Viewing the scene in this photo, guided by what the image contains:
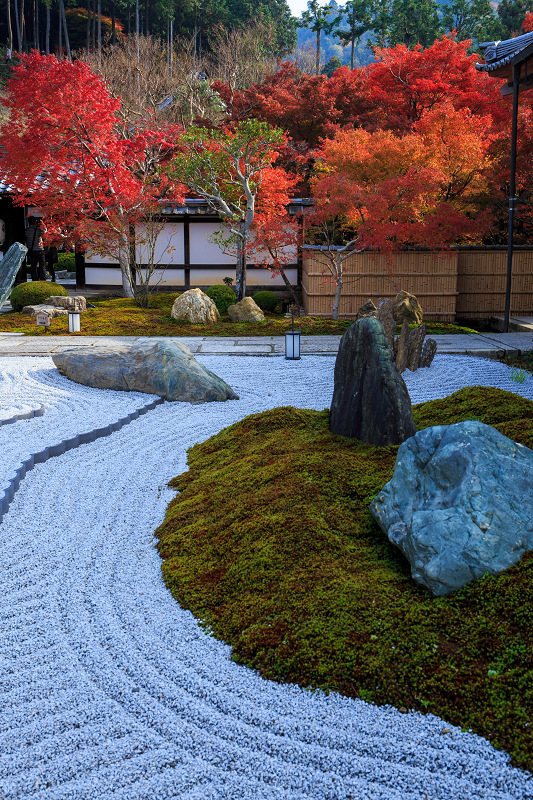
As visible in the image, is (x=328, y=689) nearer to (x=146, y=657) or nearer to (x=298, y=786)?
(x=298, y=786)

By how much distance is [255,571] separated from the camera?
3.75m

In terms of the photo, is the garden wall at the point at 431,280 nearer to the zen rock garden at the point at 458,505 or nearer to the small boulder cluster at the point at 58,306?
the small boulder cluster at the point at 58,306

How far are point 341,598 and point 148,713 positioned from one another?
107 cm

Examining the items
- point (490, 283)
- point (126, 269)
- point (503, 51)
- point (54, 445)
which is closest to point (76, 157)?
point (126, 269)

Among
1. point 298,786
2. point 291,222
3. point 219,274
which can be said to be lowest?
point 298,786

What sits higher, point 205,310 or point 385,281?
point 385,281

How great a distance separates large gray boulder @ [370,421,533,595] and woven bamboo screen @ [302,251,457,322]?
12.0 m

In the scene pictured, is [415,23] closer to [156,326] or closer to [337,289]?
[337,289]

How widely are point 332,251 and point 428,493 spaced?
12.5 m

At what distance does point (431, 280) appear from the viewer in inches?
619

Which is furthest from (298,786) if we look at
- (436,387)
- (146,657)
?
(436,387)

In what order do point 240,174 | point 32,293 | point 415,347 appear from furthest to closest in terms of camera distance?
point 32,293, point 240,174, point 415,347

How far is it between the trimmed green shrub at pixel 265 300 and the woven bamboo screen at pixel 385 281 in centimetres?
100

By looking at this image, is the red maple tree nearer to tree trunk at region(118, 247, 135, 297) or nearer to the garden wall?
the garden wall
